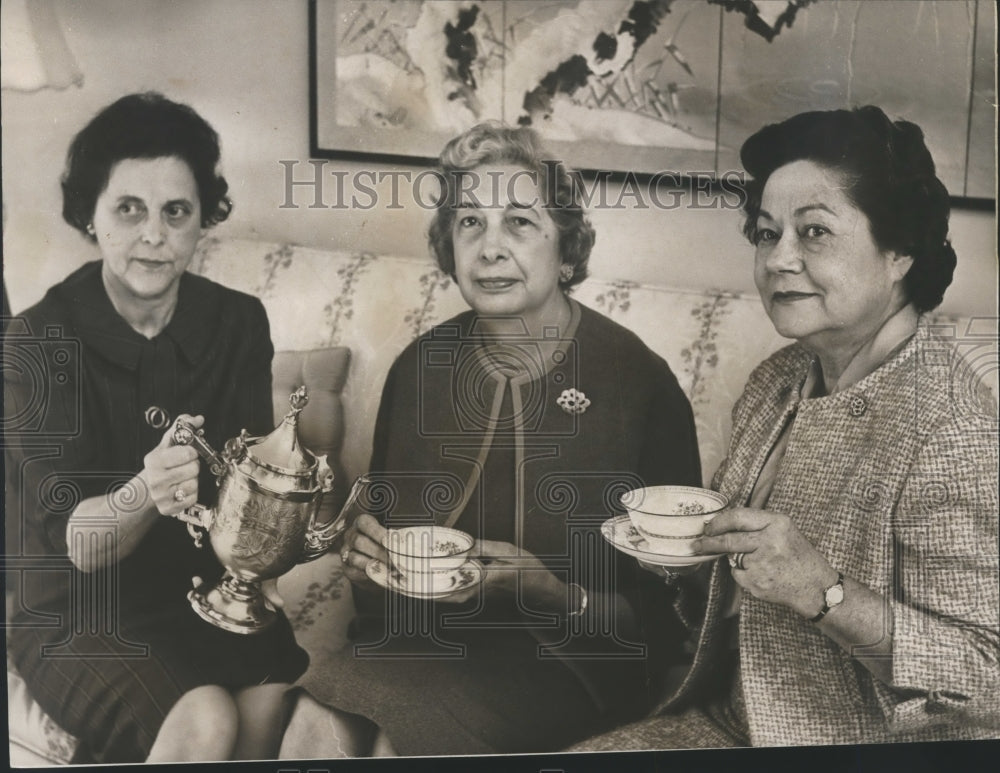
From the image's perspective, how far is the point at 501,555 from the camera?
238 centimetres

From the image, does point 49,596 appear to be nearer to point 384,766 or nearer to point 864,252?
point 384,766

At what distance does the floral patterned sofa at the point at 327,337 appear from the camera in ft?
7.73

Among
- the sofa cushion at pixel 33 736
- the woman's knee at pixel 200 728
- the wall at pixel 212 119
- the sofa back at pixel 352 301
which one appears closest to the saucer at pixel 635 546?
the sofa back at pixel 352 301

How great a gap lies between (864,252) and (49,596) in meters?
2.05

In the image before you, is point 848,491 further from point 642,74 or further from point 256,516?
point 256,516

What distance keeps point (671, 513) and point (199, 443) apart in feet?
3.63

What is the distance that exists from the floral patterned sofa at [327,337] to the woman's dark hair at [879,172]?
1.60ft

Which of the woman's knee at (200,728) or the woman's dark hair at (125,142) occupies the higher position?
the woman's dark hair at (125,142)

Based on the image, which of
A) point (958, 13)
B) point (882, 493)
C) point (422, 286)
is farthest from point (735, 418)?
point (958, 13)

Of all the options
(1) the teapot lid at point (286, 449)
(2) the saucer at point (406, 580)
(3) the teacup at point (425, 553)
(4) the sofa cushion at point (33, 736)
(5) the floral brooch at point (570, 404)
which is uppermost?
(5) the floral brooch at point (570, 404)

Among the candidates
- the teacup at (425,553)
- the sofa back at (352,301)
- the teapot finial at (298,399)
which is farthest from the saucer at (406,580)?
the teapot finial at (298,399)

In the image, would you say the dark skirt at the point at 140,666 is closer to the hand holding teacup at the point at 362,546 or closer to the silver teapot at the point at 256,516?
the silver teapot at the point at 256,516

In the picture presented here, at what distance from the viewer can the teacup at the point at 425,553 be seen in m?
2.36

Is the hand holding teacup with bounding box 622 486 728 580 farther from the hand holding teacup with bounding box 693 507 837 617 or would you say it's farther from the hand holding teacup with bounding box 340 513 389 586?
the hand holding teacup with bounding box 340 513 389 586
